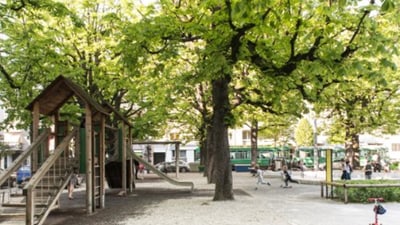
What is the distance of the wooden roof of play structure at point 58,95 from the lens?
16.3 m

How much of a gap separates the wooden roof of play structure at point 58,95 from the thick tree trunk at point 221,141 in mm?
5203

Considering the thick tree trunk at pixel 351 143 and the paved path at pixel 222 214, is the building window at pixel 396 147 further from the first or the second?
the paved path at pixel 222 214

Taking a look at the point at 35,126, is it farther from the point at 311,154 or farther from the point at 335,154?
the point at 335,154

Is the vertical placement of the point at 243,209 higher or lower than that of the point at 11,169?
lower

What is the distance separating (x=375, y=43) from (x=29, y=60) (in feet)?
40.0

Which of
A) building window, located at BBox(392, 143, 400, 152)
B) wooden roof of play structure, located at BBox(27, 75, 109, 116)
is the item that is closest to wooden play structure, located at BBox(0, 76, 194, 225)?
wooden roof of play structure, located at BBox(27, 75, 109, 116)

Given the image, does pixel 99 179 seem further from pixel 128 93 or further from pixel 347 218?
pixel 128 93

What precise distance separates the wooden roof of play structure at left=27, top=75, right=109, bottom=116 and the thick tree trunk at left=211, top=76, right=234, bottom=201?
5.20 metres

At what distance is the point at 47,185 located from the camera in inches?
614

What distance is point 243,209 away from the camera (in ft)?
55.9

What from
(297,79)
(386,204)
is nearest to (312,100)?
(297,79)

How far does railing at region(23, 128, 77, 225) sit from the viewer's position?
12.2 m

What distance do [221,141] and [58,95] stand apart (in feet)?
22.1

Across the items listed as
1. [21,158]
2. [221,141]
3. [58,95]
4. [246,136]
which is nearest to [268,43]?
[221,141]
